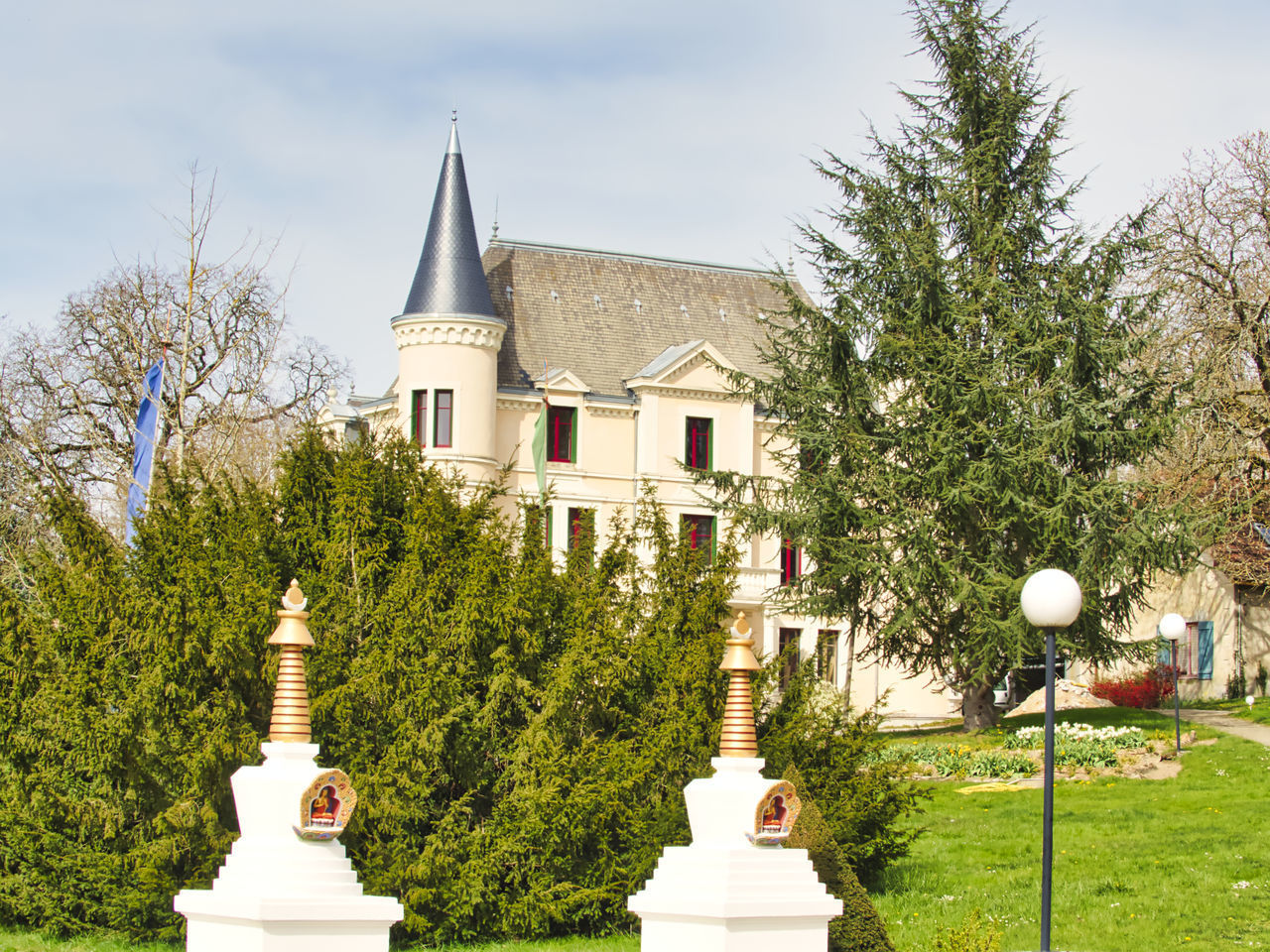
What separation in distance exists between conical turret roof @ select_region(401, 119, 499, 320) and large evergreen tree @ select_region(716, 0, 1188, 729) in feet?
34.8

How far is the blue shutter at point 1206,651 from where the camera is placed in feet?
115

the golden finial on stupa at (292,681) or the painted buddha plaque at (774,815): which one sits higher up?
the golden finial on stupa at (292,681)

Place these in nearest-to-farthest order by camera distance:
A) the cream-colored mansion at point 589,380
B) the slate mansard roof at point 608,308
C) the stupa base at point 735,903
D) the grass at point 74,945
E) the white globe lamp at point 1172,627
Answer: the stupa base at point 735,903
the grass at point 74,945
the white globe lamp at point 1172,627
the cream-colored mansion at point 589,380
the slate mansard roof at point 608,308

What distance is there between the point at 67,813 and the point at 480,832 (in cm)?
375

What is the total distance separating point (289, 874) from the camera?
8039 millimetres

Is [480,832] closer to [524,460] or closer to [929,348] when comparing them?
[929,348]

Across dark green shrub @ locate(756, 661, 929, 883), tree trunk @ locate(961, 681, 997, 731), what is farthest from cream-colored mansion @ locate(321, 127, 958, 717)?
dark green shrub @ locate(756, 661, 929, 883)

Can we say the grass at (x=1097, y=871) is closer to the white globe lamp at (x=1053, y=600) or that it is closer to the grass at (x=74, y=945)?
the grass at (x=74, y=945)

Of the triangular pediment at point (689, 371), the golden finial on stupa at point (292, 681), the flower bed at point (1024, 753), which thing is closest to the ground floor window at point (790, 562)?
the triangular pediment at point (689, 371)

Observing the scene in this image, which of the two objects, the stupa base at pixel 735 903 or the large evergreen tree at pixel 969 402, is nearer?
the stupa base at pixel 735 903

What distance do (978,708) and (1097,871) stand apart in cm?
1246

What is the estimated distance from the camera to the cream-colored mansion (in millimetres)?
35656

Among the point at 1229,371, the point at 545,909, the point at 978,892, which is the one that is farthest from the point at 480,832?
the point at 1229,371

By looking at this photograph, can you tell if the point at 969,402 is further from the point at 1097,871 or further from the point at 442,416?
the point at 442,416
